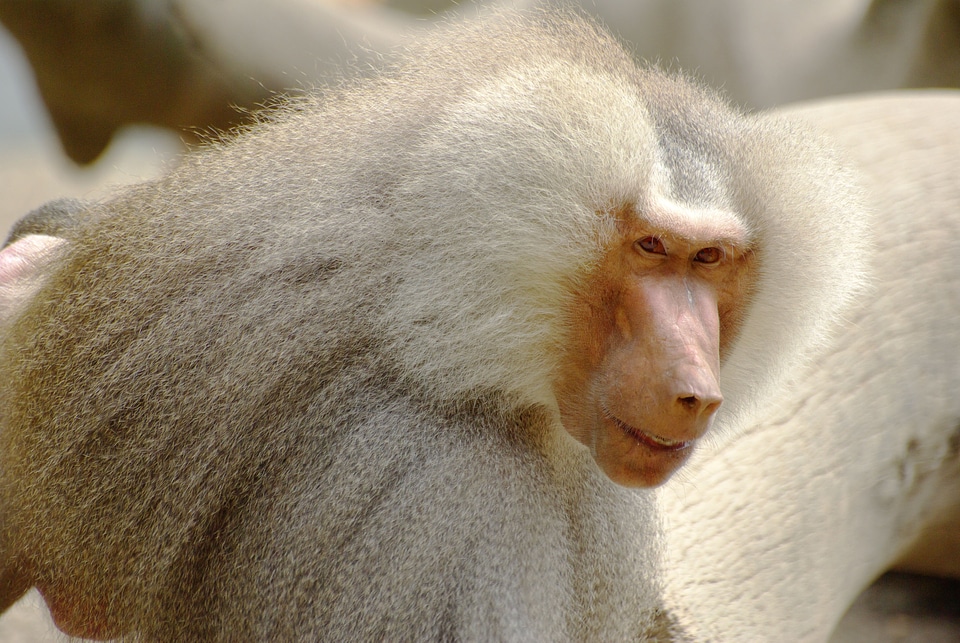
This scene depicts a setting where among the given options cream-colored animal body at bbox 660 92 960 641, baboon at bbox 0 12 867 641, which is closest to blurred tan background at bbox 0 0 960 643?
cream-colored animal body at bbox 660 92 960 641

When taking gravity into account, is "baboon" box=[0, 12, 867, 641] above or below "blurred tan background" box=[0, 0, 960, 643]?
above

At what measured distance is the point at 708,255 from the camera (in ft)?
5.51

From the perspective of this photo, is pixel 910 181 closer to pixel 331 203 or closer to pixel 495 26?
pixel 495 26

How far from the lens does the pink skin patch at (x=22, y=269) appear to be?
2.00 meters

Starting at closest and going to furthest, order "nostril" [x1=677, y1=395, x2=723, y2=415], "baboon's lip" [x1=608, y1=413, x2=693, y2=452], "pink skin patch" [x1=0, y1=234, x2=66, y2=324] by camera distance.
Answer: "nostril" [x1=677, y1=395, x2=723, y2=415], "baboon's lip" [x1=608, y1=413, x2=693, y2=452], "pink skin patch" [x1=0, y1=234, x2=66, y2=324]

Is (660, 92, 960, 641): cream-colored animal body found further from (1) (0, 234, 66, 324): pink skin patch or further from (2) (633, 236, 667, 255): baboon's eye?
(1) (0, 234, 66, 324): pink skin patch

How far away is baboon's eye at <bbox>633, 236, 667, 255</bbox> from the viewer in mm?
1639

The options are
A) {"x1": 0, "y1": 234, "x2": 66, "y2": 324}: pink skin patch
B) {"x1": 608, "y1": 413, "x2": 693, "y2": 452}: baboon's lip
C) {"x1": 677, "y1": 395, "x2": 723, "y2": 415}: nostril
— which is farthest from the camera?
{"x1": 0, "y1": 234, "x2": 66, "y2": 324}: pink skin patch

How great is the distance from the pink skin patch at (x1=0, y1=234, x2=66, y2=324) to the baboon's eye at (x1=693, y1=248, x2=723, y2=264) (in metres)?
1.35

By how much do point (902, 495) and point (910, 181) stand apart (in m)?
0.92

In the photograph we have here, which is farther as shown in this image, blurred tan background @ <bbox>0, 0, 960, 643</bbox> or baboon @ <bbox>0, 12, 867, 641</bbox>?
blurred tan background @ <bbox>0, 0, 960, 643</bbox>

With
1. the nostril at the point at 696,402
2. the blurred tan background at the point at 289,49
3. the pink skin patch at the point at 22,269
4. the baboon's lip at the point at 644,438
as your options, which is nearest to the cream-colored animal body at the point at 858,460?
the baboon's lip at the point at 644,438

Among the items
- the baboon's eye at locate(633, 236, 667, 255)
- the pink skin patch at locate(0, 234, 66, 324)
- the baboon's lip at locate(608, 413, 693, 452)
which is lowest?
the pink skin patch at locate(0, 234, 66, 324)

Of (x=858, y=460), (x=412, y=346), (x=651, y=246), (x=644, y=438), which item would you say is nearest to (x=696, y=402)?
(x=644, y=438)
